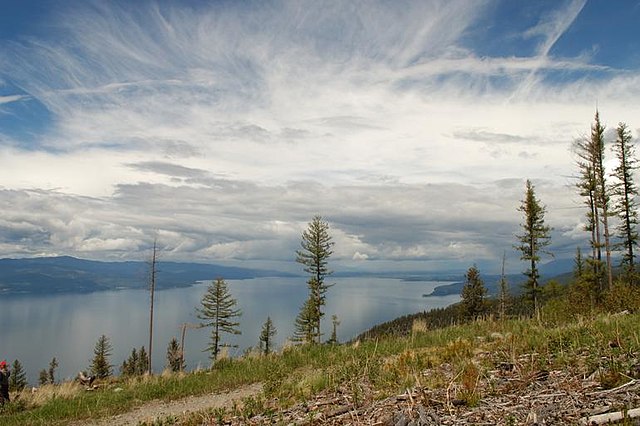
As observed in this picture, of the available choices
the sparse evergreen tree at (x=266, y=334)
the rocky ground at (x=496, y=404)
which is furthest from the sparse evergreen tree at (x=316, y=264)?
the rocky ground at (x=496, y=404)

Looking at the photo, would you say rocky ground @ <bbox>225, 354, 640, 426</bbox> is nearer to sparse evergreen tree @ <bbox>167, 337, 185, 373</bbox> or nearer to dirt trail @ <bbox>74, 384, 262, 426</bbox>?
dirt trail @ <bbox>74, 384, 262, 426</bbox>

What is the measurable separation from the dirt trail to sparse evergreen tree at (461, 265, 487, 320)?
46351 millimetres

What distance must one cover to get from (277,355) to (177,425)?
818 centimetres

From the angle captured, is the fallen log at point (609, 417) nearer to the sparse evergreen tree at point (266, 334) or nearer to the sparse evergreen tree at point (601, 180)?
the sparse evergreen tree at point (266, 334)

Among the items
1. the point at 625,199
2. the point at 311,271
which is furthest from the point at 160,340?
the point at 625,199

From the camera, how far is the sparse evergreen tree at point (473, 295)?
54.3 meters

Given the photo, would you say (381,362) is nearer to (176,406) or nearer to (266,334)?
(176,406)

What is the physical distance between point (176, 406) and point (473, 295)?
48.3 meters

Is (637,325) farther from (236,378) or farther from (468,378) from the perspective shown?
(236,378)

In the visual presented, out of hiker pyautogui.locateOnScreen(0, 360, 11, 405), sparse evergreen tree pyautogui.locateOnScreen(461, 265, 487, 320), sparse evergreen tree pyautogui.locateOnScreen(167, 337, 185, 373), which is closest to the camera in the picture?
hiker pyautogui.locateOnScreen(0, 360, 11, 405)

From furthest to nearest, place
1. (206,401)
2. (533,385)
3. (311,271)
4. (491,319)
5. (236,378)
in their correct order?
(311,271), (491,319), (236,378), (206,401), (533,385)

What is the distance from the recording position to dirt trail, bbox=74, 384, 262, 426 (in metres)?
11.1

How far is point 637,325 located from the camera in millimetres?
9492

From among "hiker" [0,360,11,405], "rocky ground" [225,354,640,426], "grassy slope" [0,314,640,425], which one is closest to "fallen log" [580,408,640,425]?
"rocky ground" [225,354,640,426]
